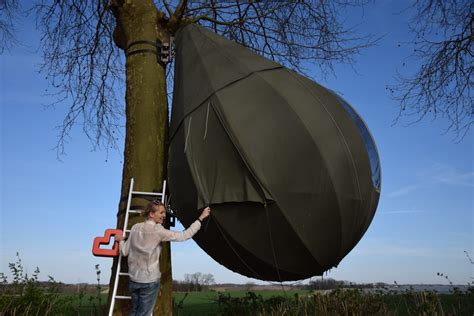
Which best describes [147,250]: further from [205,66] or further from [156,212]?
[205,66]

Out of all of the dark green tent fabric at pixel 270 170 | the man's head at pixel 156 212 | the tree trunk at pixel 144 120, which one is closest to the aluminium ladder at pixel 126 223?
the tree trunk at pixel 144 120

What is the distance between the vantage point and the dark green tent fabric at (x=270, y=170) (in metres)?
3.92

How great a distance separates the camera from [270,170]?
3.87m

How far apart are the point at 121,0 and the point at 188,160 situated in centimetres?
350

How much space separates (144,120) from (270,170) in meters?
2.42

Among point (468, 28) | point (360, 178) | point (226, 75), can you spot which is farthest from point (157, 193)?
point (468, 28)

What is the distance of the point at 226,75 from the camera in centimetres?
446

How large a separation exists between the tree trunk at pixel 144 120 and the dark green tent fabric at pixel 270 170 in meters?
0.94

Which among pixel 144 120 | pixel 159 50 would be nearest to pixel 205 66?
pixel 144 120

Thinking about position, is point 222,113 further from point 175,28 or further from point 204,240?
point 175,28

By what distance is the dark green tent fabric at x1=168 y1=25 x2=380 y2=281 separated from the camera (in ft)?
12.9

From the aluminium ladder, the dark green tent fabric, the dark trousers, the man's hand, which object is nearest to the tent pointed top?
the dark green tent fabric

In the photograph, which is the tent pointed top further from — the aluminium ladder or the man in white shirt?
the man in white shirt

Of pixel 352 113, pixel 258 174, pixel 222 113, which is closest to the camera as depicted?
pixel 258 174
